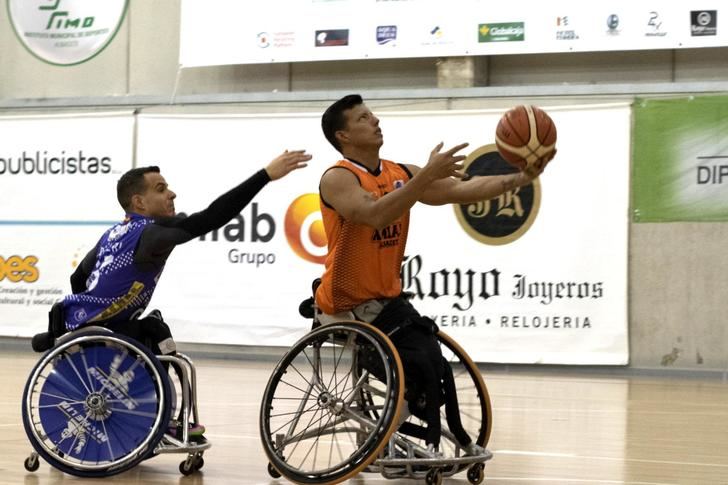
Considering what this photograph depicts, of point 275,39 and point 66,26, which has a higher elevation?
point 66,26

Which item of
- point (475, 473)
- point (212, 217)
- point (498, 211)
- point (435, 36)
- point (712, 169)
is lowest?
point (475, 473)

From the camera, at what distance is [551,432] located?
6281 millimetres

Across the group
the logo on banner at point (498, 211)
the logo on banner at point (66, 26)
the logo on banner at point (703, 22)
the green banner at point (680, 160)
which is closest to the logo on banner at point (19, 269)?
the logo on banner at point (66, 26)

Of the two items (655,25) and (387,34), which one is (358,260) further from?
(387,34)

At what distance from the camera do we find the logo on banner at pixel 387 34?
1077cm

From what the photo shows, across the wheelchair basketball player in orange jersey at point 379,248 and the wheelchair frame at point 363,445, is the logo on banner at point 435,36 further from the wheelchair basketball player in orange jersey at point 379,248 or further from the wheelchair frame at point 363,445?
the wheelchair frame at point 363,445

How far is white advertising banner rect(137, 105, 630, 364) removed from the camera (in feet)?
32.6

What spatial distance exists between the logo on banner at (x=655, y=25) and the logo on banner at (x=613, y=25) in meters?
0.25

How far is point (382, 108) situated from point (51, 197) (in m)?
3.38

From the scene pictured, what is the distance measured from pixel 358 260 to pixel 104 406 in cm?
112

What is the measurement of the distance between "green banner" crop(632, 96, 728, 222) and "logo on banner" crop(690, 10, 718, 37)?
0.54m

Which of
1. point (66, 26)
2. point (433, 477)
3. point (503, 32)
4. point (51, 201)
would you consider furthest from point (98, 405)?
point (66, 26)

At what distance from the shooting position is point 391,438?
4312mm

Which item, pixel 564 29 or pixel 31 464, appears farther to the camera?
pixel 564 29
